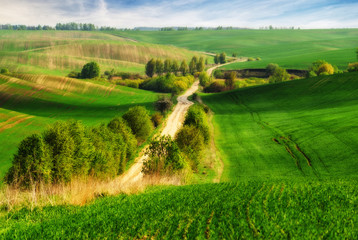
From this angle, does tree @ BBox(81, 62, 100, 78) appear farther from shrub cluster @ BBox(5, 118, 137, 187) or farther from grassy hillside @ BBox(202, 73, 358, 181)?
shrub cluster @ BBox(5, 118, 137, 187)

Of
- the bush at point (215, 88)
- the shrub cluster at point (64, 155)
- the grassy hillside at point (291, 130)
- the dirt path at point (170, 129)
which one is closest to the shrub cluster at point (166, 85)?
the dirt path at point (170, 129)

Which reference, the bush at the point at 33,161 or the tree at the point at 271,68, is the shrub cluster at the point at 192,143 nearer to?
the bush at the point at 33,161

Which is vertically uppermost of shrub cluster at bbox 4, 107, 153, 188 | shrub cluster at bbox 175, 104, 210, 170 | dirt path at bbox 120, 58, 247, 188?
shrub cluster at bbox 4, 107, 153, 188

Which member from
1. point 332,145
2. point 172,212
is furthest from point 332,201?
point 332,145

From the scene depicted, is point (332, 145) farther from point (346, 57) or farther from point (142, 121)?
point (346, 57)

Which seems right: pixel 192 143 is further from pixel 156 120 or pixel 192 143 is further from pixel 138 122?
pixel 156 120

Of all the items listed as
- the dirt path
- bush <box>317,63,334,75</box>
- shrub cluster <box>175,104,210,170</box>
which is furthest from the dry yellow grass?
bush <box>317,63,334,75</box>
